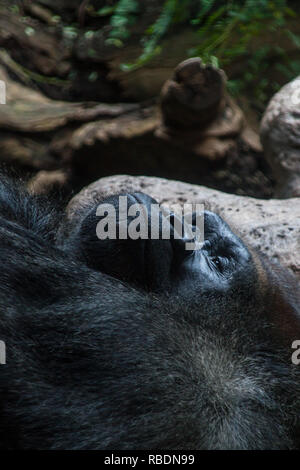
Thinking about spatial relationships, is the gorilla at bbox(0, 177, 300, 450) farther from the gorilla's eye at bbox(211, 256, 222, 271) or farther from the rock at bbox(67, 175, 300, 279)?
the rock at bbox(67, 175, 300, 279)

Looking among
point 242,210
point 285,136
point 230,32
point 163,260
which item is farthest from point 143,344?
point 230,32

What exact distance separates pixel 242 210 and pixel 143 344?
721mm

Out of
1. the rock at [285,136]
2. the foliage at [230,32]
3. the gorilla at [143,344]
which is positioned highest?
the foliage at [230,32]

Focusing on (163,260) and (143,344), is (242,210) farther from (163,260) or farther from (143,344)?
(143,344)

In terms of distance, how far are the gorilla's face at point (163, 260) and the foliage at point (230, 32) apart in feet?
3.47

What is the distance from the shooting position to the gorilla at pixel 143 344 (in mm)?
890

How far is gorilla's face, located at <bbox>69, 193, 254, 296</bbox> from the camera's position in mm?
1046

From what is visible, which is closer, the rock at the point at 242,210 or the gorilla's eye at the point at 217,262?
the gorilla's eye at the point at 217,262

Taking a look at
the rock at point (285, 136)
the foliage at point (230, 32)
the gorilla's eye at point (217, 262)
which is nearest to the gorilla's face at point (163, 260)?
the gorilla's eye at point (217, 262)

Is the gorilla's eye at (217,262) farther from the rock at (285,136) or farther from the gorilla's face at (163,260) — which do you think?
the rock at (285,136)

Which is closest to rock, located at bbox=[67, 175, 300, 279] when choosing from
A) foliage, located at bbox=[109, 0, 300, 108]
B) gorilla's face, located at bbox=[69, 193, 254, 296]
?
gorilla's face, located at bbox=[69, 193, 254, 296]

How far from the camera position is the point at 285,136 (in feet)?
6.35

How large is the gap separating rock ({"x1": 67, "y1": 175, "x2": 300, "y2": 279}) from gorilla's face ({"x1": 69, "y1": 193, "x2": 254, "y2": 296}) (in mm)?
185

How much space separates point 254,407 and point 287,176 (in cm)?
116
